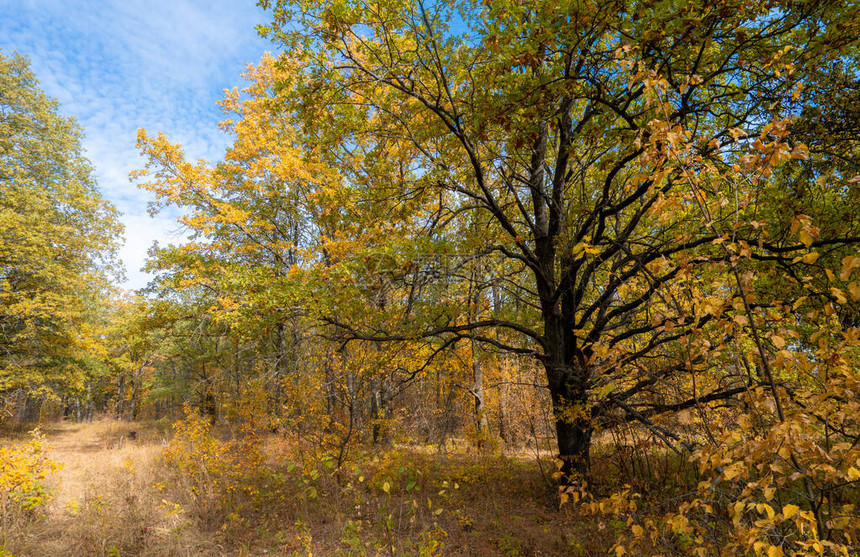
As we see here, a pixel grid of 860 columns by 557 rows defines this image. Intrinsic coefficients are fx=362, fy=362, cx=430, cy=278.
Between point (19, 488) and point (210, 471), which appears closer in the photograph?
point (19, 488)

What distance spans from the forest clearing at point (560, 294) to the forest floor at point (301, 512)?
0.06 meters

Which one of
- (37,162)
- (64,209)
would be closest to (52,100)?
(37,162)

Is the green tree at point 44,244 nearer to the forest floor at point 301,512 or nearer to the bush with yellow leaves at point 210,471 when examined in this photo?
the forest floor at point 301,512

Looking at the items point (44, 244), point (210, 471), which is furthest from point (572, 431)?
point (44, 244)

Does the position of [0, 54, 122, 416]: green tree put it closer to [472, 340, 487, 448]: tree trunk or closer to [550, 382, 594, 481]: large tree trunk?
[472, 340, 487, 448]: tree trunk

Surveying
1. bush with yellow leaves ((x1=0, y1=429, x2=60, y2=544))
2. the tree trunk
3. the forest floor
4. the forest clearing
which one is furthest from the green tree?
the tree trunk

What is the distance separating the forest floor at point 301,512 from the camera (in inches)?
198

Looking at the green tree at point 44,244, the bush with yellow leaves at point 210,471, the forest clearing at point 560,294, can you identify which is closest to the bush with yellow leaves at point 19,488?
the forest clearing at point 560,294

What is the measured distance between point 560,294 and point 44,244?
15692 mm

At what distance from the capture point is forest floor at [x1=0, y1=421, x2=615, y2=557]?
5.04 meters

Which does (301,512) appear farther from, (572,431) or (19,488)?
(572,431)

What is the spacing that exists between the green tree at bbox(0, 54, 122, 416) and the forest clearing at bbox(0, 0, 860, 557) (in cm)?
58

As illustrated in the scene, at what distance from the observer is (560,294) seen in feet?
18.9

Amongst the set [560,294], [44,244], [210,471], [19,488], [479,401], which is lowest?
[210,471]
